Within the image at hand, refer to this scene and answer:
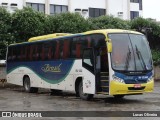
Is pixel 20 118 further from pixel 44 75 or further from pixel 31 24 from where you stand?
pixel 31 24

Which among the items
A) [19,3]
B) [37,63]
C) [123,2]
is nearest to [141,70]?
[37,63]

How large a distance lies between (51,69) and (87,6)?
32004 mm

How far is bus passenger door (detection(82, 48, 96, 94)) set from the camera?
19.1 meters

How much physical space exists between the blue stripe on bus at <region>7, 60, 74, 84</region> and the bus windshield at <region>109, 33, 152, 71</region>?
3.39 metres

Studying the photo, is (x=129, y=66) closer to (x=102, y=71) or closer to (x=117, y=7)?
(x=102, y=71)

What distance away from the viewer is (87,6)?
54531mm

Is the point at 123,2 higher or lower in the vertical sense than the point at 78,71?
higher

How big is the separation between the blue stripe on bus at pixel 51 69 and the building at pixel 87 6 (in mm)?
22444

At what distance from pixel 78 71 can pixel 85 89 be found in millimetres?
1215

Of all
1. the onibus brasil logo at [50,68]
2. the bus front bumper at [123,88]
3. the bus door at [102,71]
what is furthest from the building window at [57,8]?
the bus front bumper at [123,88]

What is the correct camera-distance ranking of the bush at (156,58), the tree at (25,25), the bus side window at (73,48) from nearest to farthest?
the bus side window at (73,48) → the tree at (25,25) → the bush at (156,58)

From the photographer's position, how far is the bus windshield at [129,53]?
18203 millimetres

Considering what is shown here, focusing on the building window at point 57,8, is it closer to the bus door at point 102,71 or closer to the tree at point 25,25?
the tree at point 25,25

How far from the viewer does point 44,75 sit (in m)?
24.5
